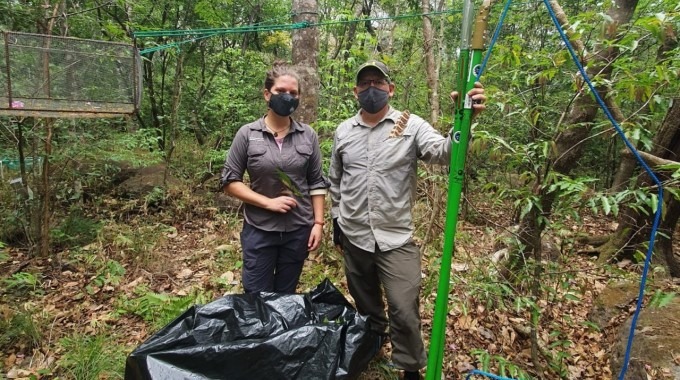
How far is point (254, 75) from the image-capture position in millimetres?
8148

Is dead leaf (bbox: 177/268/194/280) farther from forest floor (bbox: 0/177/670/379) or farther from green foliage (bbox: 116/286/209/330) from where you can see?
green foliage (bbox: 116/286/209/330)

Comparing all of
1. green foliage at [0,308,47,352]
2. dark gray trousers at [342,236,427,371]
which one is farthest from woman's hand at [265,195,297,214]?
green foliage at [0,308,47,352]

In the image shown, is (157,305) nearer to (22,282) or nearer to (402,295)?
(22,282)

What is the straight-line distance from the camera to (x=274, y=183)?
222cm

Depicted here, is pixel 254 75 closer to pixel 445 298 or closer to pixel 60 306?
pixel 60 306

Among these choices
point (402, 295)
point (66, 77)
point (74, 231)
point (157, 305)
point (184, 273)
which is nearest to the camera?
point (402, 295)

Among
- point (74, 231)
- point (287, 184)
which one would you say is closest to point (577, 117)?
point (287, 184)

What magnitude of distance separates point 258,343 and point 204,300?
1648 millimetres

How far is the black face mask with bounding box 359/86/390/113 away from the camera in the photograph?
6.98ft

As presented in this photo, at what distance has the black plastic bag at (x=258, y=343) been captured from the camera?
1.61m

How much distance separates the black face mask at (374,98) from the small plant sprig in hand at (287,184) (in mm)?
595

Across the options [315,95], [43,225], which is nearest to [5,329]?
[43,225]

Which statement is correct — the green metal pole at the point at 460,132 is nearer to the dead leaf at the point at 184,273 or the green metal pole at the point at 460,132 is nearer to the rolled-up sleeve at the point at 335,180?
the rolled-up sleeve at the point at 335,180

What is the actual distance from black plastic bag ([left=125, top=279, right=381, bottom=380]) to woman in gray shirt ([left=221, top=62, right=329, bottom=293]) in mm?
303
